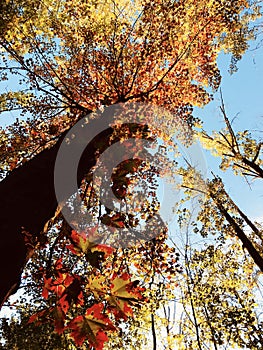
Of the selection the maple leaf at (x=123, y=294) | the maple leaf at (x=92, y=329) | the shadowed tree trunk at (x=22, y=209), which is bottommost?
the maple leaf at (x=92, y=329)

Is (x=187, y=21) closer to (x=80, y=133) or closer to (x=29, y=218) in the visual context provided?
(x=80, y=133)

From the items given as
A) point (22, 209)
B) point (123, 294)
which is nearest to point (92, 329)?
point (123, 294)

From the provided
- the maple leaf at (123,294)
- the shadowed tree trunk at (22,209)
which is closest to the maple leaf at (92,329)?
the maple leaf at (123,294)

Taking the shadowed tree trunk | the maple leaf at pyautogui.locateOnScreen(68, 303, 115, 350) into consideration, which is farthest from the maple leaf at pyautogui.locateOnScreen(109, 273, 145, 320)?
the shadowed tree trunk

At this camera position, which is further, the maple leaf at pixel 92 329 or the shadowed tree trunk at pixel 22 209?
the shadowed tree trunk at pixel 22 209

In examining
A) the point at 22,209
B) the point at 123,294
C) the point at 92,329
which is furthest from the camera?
the point at 22,209

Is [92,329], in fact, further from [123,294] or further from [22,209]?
[22,209]

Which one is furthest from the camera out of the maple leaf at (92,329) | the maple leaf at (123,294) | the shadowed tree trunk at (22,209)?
the shadowed tree trunk at (22,209)

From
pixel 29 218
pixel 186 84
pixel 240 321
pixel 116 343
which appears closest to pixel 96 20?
pixel 186 84

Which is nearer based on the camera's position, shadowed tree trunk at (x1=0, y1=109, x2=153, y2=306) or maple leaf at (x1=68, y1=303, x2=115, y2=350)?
maple leaf at (x1=68, y1=303, x2=115, y2=350)

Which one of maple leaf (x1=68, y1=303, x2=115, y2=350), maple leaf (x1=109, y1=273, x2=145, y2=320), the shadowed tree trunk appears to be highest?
the shadowed tree trunk

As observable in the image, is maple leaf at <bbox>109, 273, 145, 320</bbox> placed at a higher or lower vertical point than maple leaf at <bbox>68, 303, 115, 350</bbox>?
higher

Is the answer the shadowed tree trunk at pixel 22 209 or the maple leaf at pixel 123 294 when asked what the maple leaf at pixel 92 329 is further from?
the shadowed tree trunk at pixel 22 209

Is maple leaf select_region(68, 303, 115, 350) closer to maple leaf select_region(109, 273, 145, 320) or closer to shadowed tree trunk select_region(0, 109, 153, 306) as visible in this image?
maple leaf select_region(109, 273, 145, 320)
